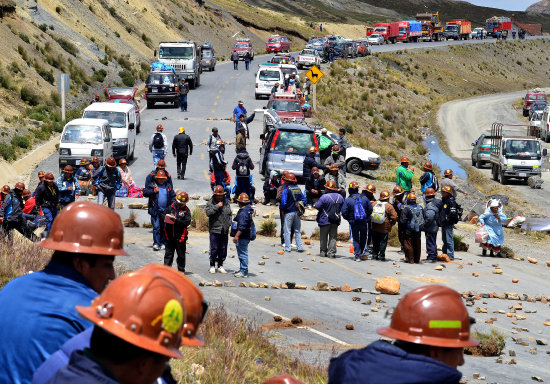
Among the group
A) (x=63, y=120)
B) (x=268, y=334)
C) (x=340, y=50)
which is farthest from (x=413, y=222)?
(x=340, y=50)

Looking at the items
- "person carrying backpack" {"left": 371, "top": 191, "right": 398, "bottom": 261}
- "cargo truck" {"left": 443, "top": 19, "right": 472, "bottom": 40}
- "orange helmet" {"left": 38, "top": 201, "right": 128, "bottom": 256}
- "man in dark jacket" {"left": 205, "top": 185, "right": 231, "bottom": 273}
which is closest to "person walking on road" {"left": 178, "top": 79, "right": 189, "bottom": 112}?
"person carrying backpack" {"left": 371, "top": 191, "right": 398, "bottom": 261}

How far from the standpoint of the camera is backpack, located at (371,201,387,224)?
1703 cm

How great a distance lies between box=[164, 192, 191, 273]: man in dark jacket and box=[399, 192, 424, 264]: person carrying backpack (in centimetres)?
505

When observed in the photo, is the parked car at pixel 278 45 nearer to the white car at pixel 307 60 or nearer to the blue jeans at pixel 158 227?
the white car at pixel 307 60

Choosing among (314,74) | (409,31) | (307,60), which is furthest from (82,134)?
(409,31)

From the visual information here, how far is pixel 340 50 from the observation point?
260 ft

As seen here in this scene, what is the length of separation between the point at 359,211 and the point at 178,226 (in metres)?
4.39

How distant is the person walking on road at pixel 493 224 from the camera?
62.5 feet

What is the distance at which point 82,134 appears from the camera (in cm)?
2595

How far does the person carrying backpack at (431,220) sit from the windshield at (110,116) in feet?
46.7

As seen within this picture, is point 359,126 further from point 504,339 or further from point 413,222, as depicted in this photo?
point 504,339

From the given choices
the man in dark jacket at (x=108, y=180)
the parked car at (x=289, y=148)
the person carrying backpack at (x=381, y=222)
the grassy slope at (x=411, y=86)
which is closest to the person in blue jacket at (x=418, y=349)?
the person carrying backpack at (x=381, y=222)

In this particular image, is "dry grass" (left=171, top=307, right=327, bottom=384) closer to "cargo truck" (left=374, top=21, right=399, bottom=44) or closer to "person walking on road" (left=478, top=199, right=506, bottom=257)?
"person walking on road" (left=478, top=199, right=506, bottom=257)

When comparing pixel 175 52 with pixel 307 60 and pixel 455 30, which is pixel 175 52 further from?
pixel 455 30
